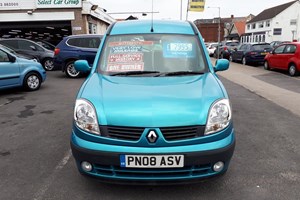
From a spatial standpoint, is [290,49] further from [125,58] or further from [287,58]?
[125,58]

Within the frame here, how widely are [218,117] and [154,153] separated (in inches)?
29.9

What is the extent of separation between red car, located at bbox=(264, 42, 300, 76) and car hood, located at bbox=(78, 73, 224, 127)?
38.3ft

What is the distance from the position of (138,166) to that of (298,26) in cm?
5890

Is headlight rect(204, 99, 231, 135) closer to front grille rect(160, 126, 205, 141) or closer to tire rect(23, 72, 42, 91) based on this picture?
front grille rect(160, 126, 205, 141)

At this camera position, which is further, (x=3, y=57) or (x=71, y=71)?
(x=71, y=71)

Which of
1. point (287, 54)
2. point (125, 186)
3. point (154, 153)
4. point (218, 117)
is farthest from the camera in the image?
point (287, 54)

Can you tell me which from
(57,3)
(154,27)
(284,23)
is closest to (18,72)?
(154,27)

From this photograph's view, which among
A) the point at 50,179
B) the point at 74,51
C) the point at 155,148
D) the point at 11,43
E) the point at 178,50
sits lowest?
the point at 50,179

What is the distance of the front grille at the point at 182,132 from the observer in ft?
9.27

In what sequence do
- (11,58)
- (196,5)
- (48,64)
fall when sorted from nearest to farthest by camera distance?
(11,58)
(48,64)
(196,5)

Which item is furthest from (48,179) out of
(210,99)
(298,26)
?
(298,26)

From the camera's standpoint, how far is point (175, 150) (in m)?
2.79

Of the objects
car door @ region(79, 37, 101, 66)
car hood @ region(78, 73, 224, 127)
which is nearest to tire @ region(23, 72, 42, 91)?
car door @ region(79, 37, 101, 66)

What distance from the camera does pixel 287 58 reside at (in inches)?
561
